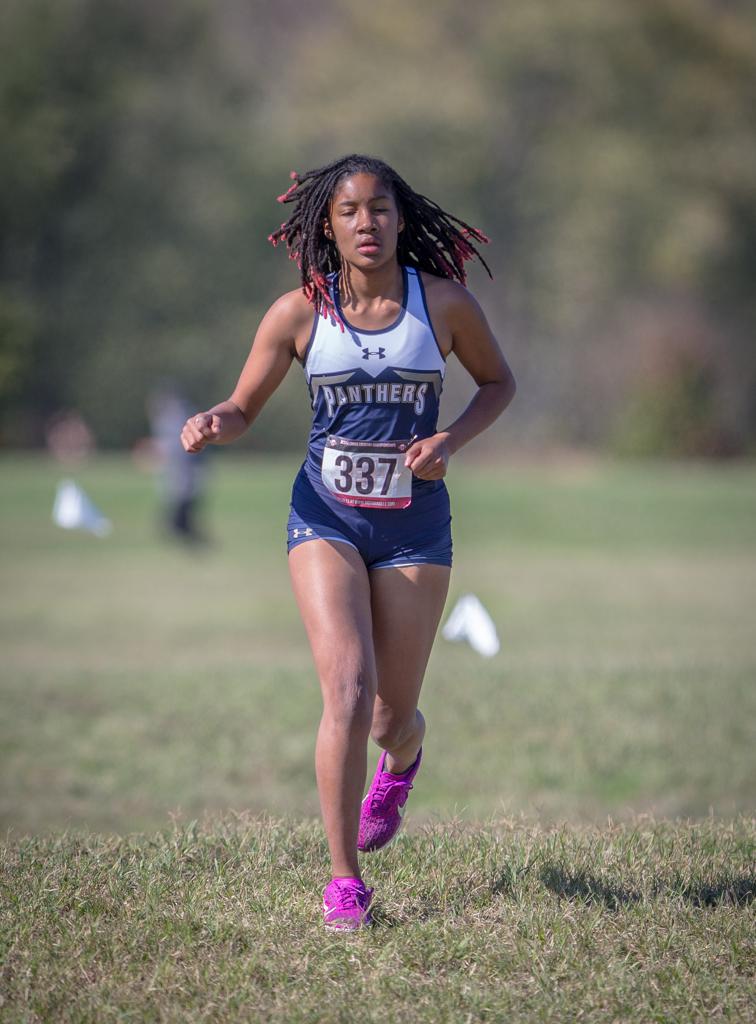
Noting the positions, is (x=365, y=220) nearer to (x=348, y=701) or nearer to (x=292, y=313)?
(x=292, y=313)

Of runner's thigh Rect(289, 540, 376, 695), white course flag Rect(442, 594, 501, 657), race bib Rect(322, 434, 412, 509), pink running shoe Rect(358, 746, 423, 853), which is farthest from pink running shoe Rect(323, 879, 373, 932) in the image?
white course flag Rect(442, 594, 501, 657)

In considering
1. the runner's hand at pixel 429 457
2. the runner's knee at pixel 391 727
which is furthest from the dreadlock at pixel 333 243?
the runner's knee at pixel 391 727

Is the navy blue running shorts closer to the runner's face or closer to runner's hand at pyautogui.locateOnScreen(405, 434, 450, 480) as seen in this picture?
runner's hand at pyautogui.locateOnScreen(405, 434, 450, 480)

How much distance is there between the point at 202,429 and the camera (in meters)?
4.68

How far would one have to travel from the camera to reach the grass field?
154 inches

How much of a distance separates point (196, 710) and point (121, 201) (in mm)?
42582

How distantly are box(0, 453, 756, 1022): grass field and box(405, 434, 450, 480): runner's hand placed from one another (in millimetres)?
1326

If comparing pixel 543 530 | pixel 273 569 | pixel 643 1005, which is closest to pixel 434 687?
pixel 643 1005

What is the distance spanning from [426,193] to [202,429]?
45829mm

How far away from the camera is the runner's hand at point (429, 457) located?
14.8ft

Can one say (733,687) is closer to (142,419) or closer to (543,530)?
(543,530)

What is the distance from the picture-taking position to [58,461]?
42344 mm

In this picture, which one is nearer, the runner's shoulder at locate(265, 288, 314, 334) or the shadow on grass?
the shadow on grass

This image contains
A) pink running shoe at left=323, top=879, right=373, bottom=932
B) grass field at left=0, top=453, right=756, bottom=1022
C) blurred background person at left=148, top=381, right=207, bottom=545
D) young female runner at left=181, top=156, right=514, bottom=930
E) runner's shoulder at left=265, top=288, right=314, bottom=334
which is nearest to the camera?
grass field at left=0, top=453, right=756, bottom=1022
